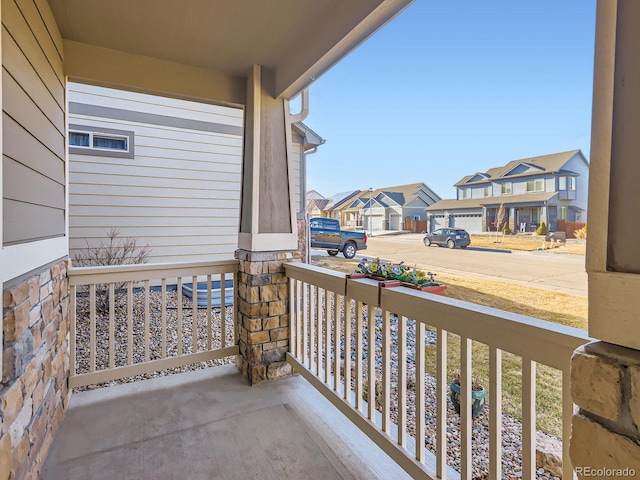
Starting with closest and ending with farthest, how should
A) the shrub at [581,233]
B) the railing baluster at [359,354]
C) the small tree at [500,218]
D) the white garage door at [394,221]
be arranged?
the shrub at [581,233]
the small tree at [500,218]
the white garage door at [394,221]
the railing baluster at [359,354]

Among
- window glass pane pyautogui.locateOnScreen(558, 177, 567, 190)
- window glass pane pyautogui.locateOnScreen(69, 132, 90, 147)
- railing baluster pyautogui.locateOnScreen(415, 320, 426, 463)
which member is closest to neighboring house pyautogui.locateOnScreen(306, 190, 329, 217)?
railing baluster pyautogui.locateOnScreen(415, 320, 426, 463)

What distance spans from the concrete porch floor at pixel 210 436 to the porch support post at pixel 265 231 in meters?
0.30

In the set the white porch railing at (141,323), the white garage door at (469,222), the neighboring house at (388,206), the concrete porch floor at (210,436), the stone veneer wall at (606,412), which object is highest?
the neighboring house at (388,206)

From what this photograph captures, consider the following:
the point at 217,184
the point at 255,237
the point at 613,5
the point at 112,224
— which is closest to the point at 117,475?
the point at 255,237

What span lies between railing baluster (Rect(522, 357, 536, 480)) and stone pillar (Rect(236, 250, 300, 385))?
2020 mm

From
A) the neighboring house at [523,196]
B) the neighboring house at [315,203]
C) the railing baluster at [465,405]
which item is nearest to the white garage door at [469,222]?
the neighboring house at [523,196]

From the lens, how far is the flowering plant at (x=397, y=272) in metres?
1.76

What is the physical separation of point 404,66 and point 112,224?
4578 millimetres

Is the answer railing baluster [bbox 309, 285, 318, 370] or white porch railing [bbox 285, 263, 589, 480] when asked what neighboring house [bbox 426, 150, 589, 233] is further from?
railing baluster [bbox 309, 285, 318, 370]

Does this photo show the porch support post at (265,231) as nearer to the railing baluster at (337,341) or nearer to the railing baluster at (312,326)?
the railing baluster at (312,326)

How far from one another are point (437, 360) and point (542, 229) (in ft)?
2.35

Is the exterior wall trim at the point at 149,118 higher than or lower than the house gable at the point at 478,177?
higher

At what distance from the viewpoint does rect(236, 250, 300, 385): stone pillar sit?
2.82 meters

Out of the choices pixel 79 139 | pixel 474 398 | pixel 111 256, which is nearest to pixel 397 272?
pixel 474 398
